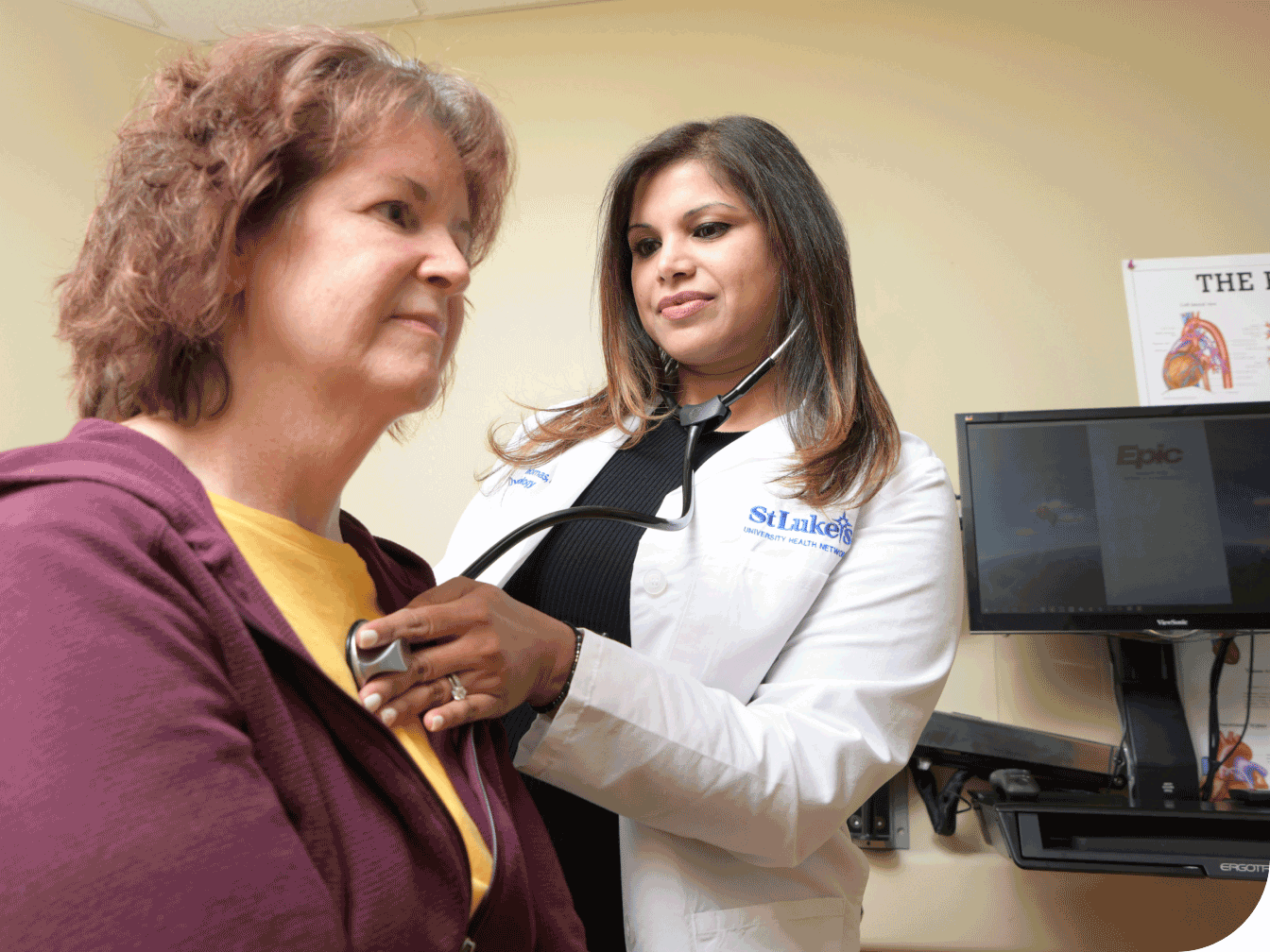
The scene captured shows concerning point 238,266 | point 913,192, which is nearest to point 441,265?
point 238,266

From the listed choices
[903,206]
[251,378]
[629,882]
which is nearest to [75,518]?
[251,378]

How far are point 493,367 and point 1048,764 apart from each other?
5.05ft

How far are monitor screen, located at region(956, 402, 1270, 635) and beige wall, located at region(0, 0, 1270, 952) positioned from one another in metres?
0.20

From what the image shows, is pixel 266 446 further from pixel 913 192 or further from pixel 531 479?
pixel 913 192

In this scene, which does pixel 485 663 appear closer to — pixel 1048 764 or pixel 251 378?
pixel 251 378

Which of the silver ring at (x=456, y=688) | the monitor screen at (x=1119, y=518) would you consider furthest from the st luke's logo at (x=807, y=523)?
the monitor screen at (x=1119, y=518)

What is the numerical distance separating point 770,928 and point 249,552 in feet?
2.19

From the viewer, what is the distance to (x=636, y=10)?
7.51 feet

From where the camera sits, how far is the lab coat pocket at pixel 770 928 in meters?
0.92

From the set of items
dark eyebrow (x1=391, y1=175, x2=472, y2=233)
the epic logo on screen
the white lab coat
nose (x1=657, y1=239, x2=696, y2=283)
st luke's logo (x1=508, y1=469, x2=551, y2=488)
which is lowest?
the white lab coat

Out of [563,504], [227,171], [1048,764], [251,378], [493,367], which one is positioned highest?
[493,367]

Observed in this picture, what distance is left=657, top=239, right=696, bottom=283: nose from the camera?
1210 mm

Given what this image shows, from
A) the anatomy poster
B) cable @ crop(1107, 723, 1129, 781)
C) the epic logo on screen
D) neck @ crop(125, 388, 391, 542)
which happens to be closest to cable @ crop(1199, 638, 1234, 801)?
cable @ crop(1107, 723, 1129, 781)

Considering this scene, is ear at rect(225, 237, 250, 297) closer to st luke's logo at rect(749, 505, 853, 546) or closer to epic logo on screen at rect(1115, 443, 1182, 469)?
st luke's logo at rect(749, 505, 853, 546)
